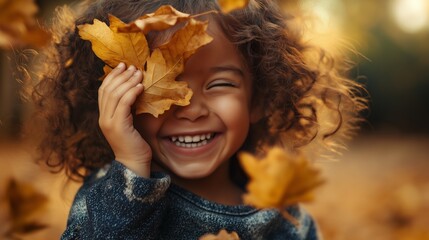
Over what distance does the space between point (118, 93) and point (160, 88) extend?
108 mm

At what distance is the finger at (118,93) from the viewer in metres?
1.60

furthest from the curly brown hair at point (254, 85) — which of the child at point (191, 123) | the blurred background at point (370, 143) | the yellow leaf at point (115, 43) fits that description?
the yellow leaf at point (115, 43)

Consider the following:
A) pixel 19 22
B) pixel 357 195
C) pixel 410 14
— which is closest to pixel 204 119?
pixel 19 22

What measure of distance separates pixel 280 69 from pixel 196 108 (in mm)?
409

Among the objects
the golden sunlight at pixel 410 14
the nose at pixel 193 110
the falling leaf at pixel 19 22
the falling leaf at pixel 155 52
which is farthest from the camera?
the golden sunlight at pixel 410 14

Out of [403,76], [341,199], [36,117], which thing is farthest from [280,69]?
[403,76]

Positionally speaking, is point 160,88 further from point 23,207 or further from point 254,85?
point 23,207

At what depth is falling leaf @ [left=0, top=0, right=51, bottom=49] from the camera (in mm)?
1361

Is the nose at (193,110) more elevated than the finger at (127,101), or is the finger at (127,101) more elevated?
the finger at (127,101)

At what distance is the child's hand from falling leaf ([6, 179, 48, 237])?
53cm

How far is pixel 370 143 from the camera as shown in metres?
7.97

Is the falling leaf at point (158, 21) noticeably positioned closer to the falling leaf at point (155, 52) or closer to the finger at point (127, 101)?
the falling leaf at point (155, 52)

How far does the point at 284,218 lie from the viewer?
2.14 meters

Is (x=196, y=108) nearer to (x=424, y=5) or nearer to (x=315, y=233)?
(x=315, y=233)
